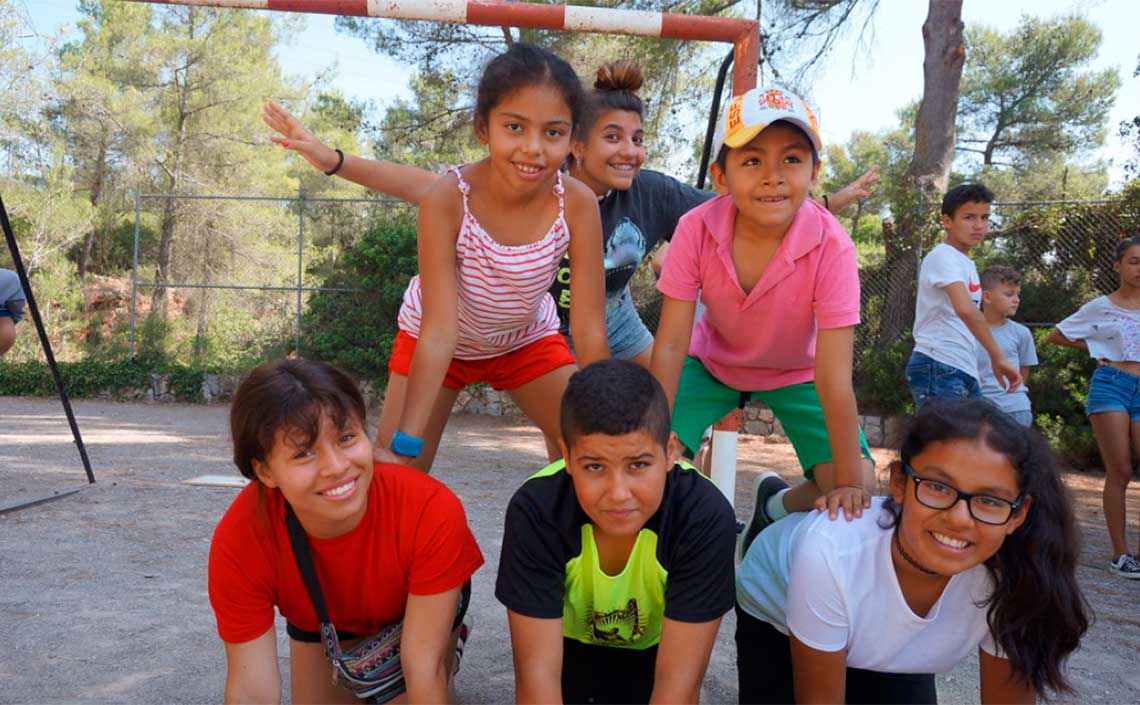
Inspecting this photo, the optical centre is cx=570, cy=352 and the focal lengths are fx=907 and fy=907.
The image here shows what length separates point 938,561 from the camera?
1.99m

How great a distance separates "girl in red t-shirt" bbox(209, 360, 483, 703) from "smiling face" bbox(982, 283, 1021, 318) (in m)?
4.03

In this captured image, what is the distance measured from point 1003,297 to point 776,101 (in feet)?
10.8

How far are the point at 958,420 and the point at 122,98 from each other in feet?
69.7

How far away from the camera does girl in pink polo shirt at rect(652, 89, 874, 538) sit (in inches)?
98.5

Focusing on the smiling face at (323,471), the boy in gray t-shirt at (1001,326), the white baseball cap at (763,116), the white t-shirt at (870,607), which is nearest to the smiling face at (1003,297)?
the boy in gray t-shirt at (1001,326)

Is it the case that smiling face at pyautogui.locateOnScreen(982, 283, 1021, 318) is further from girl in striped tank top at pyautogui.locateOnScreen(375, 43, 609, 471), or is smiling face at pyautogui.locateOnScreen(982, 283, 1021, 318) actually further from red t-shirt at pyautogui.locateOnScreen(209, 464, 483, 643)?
red t-shirt at pyautogui.locateOnScreen(209, 464, 483, 643)

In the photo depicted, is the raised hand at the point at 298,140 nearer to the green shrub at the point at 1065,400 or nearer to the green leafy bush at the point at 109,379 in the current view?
the green shrub at the point at 1065,400

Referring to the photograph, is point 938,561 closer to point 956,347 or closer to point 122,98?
point 956,347

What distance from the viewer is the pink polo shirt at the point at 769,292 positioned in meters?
2.56

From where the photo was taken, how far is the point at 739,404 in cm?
299

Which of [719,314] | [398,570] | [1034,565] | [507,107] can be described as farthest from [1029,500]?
[507,107]

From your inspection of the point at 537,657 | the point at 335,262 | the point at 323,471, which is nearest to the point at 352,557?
the point at 323,471

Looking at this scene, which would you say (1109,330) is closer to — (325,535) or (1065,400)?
(1065,400)

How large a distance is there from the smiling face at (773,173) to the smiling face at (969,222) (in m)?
2.42
